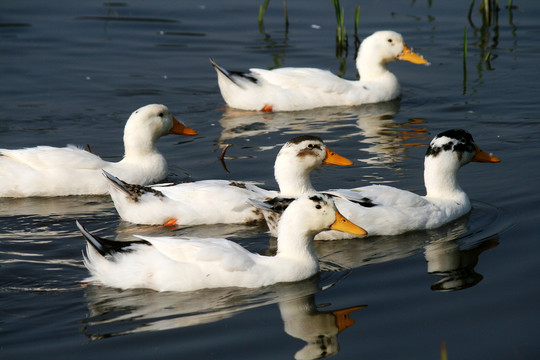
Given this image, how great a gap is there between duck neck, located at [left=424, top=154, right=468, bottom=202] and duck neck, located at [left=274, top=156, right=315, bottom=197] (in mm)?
1281

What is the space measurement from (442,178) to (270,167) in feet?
7.91

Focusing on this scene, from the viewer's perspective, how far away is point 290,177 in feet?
30.3

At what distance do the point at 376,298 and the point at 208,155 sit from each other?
16.1ft

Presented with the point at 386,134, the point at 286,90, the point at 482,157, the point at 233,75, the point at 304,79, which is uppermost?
the point at 233,75

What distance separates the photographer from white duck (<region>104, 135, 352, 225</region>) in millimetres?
9102

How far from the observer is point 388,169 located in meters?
10.8

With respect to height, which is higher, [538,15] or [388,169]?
[538,15]

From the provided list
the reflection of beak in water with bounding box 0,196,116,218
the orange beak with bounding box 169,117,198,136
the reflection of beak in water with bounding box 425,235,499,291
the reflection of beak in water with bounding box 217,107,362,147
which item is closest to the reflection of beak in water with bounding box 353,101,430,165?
the reflection of beak in water with bounding box 217,107,362,147

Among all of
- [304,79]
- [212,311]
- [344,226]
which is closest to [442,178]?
[344,226]

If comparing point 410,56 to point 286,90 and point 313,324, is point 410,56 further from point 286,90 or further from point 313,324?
point 313,324

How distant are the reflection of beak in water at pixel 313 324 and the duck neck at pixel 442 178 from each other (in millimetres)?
2724

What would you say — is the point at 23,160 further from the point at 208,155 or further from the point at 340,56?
the point at 340,56

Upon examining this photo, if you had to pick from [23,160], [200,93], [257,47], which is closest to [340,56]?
[257,47]

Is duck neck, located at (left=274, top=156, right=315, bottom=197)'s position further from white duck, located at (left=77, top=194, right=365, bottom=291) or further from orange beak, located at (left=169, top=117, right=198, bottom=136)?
orange beak, located at (left=169, top=117, right=198, bottom=136)
